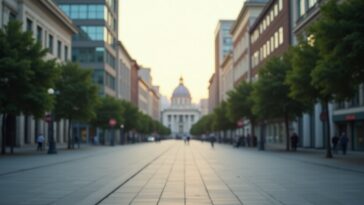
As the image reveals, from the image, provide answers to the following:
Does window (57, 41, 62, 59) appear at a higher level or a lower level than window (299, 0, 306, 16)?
lower

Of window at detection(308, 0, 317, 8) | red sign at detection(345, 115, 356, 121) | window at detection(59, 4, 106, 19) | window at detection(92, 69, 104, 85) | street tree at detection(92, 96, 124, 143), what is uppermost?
window at detection(59, 4, 106, 19)

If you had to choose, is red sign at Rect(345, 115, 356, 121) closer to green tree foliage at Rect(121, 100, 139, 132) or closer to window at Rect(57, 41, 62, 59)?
window at Rect(57, 41, 62, 59)

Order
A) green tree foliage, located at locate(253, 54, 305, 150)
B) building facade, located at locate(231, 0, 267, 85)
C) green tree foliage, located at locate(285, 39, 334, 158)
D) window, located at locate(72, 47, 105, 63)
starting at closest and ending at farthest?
1. green tree foliage, located at locate(285, 39, 334, 158)
2. green tree foliage, located at locate(253, 54, 305, 150)
3. window, located at locate(72, 47, 105, 63)
4. building facade, located at locate(231, 0, 267, 85)

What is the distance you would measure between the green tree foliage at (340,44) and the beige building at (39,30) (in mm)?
25759

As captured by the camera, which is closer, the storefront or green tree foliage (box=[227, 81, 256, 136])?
the storefront

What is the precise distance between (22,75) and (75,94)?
16.2m

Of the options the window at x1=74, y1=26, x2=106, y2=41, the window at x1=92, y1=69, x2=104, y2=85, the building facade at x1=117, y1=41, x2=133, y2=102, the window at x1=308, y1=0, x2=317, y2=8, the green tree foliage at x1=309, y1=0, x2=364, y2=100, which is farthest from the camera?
the building facade at x1=117, y1=41, x2=133, y2=102

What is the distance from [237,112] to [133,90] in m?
84.8

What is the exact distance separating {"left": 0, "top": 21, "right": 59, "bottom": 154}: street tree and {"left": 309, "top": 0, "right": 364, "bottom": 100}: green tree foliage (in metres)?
18.3

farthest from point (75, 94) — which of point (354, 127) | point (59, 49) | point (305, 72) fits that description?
point (354, 127)

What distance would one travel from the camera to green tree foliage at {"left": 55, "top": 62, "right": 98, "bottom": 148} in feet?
171

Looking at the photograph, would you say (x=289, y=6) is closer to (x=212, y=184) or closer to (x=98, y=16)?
(x=98, y=16)

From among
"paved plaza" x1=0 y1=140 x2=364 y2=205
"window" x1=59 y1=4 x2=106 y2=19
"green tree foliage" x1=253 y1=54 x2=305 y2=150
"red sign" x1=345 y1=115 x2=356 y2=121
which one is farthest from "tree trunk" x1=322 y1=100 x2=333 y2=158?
"window" x1=59 y1=4 x2=106 y2=19

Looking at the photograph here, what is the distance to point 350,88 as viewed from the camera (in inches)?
1166
